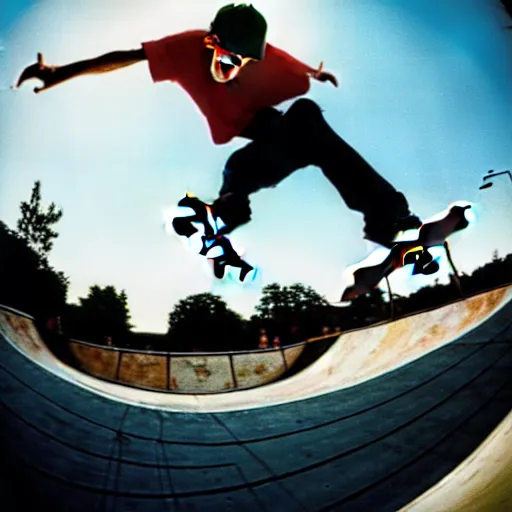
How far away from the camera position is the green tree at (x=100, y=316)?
3.29ft

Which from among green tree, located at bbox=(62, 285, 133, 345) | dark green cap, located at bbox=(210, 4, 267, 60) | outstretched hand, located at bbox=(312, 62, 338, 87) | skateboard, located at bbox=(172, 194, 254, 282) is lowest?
green tree, located at bbox=(62, 285, 133, 345)

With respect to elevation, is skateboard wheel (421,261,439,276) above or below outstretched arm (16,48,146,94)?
below

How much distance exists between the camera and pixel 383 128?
42.6 inches

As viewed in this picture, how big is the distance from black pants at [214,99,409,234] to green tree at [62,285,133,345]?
0.34 metres

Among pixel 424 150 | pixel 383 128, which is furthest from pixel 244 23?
pixel 424 150

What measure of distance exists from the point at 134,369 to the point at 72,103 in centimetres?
59

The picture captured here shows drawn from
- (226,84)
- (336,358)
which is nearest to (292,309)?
(336,358)

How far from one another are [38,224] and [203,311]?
41cm

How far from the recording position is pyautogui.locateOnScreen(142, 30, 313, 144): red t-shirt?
1.06m

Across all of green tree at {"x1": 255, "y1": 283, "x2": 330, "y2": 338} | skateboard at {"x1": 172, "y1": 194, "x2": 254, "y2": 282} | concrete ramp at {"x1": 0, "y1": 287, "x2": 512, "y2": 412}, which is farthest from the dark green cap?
concrete ramp at {"x1": 0, "y1": 287, "x2": 512, "y2": 412}

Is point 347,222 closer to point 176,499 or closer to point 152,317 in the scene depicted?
point 152,317

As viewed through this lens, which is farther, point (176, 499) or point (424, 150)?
point (424, 150)

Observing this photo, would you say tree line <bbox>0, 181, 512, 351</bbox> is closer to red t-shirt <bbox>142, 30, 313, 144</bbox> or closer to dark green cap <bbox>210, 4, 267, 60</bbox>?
red t-shirt <bbox>142, 30, 313, 144</bbox>

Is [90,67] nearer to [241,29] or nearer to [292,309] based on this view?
[241,29]
